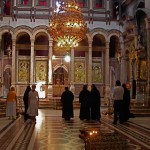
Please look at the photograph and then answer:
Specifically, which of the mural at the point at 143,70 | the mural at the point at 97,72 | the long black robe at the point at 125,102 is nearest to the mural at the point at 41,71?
the mural at the point at 97,72

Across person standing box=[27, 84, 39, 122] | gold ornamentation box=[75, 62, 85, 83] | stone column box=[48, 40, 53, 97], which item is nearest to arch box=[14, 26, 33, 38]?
stone column box=[48, 40, 53, 97]

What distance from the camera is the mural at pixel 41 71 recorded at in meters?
29.5

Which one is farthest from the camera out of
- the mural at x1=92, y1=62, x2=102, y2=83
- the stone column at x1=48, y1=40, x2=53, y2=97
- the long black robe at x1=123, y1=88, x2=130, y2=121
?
the mural at x1=92, y1=62, x2=102, y2=83

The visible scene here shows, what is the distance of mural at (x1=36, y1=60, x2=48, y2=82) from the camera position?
96.9 feet

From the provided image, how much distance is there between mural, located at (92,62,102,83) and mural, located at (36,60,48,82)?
14.1 feet

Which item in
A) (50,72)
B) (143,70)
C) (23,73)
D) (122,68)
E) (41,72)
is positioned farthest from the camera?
(41,72)

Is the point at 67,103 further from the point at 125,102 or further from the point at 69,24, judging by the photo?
the point at 69,24

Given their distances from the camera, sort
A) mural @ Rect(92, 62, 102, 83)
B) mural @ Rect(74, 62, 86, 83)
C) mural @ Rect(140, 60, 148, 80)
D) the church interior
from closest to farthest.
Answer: mural @ Rect(140, 60, 148, 80) < the church interior < mural @ Rect(74, 62, 86, 83) < mural @ Rect(92, 62, 102, 83)

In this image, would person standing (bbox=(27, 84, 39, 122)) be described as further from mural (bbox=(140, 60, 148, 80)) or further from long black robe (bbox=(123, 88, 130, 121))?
mural (bbox=(140, 60, 148, 80))

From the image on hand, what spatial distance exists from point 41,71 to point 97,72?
503cm

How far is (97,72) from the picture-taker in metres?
30.4

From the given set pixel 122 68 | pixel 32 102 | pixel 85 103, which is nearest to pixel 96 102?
Result: pixel 85 103

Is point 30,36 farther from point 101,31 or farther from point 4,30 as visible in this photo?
point 101,31

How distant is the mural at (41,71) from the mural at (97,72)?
4297 mm
